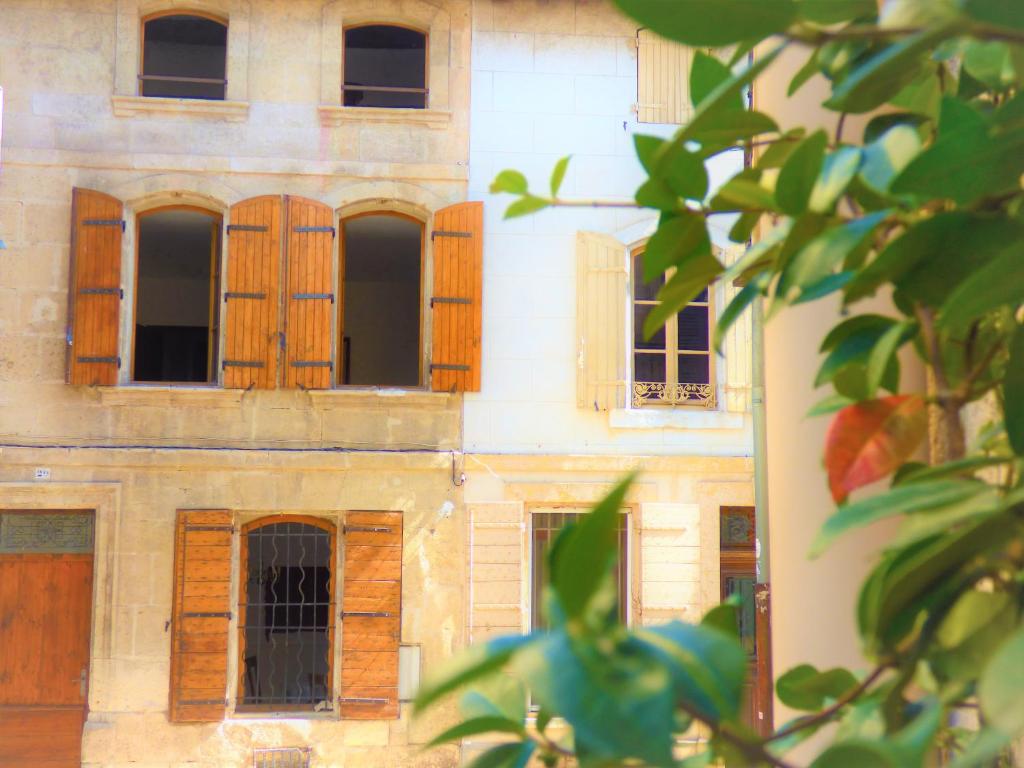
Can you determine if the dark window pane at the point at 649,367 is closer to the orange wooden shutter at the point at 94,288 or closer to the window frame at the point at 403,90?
the window frame at the point at 403,90

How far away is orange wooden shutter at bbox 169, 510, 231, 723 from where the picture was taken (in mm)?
8500

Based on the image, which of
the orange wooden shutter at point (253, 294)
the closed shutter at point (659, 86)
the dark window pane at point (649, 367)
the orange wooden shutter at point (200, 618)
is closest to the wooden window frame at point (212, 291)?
the orange wooden shutter at point (253, 294)

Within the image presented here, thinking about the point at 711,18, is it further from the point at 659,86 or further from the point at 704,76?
the point at 659,86

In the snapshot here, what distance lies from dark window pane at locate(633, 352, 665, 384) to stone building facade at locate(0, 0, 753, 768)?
0.62 feet

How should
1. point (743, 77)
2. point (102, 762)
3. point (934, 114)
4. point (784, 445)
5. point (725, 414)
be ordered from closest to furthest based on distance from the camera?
point (743, 77) → point (934, 114) → point (784, 445) → point (102, 762) → point (725, 414)

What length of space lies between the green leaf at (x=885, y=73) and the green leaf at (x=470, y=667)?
211mm

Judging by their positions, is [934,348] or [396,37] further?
[396,37]

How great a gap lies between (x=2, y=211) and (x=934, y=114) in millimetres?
9200

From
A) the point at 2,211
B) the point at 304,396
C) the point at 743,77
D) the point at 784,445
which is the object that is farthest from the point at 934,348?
the point at 2,211

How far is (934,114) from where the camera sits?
53cm

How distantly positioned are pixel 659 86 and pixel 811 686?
30.0ft

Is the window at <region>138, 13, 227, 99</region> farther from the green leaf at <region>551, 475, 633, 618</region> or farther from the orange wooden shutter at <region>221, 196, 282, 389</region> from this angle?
the green leaf at <region>551, 475, 633, 618</region>

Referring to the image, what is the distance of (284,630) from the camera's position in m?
8.79

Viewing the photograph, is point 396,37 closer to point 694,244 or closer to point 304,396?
point 304,396
